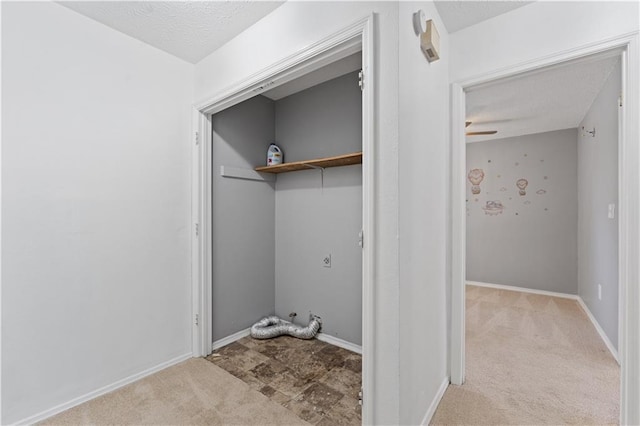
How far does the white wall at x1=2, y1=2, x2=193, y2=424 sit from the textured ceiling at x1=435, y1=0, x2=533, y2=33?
194 centimetres

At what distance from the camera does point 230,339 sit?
2.62m

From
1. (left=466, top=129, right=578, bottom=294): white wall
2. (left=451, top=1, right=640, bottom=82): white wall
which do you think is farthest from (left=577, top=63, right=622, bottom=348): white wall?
(left=451, top=1, right=640, bottom=82): white wall

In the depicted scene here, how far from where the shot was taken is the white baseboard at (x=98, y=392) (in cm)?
165

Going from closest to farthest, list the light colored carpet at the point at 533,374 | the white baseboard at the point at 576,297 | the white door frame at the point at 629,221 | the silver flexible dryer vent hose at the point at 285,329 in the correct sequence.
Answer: the white door frame at the point at 629,221
the light colored carpet at the point at 533,374
the white baseboard at the point at 576,297
the silver flexible dryer vent hose at the point at 285,329

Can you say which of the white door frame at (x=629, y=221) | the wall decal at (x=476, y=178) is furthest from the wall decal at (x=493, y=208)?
the white door frame at (x=629, y=221)

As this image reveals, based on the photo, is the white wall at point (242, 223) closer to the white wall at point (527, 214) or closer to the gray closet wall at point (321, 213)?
the gray closet wall at point (321, 213)

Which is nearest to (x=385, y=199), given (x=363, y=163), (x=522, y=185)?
(x=363, y=163)

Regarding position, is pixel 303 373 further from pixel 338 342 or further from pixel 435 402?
pixel 435 402

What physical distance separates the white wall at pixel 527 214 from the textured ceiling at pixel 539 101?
33cm

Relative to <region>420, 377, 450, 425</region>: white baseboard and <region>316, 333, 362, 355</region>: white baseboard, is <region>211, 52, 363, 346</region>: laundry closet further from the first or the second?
<region>420, 377, 450, 425</region>: white baseboard

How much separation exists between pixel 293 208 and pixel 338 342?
51.9 inches

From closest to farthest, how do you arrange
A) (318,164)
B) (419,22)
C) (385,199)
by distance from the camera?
1. (385,199)
2. (419,22)
3. (318,164)

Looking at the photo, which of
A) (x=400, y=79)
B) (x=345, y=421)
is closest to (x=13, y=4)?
(x=400, y=79)

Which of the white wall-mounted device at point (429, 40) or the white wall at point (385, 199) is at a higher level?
the white wall-mounted device at point (429, 40)
